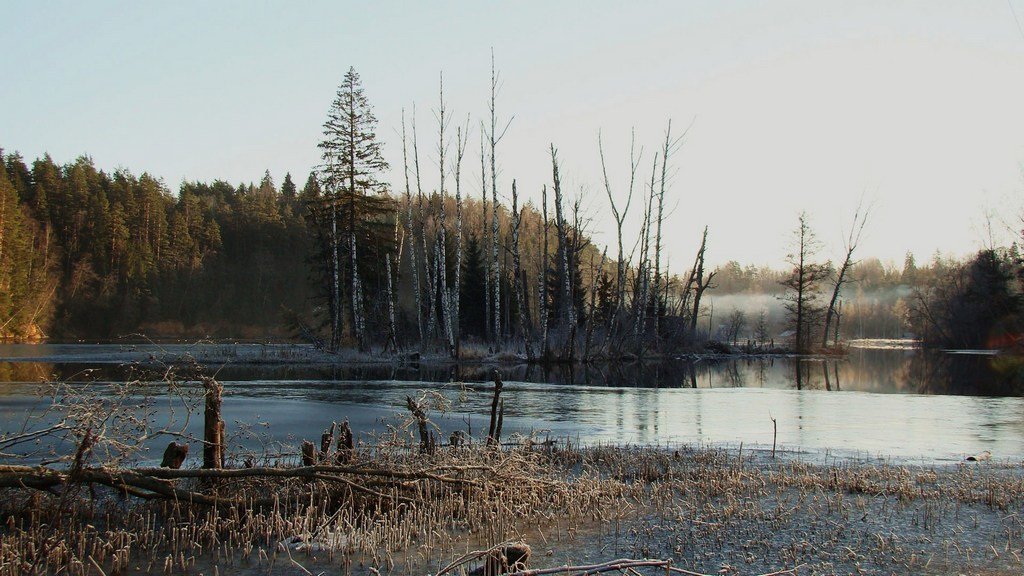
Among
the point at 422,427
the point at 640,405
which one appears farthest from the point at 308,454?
the point at 640,405

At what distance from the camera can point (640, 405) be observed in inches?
747

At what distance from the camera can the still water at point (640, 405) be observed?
41.9ft

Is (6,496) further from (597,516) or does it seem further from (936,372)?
(936,372)

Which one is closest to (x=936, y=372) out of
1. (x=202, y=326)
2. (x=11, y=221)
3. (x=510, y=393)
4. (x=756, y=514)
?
(x=510, y=393)

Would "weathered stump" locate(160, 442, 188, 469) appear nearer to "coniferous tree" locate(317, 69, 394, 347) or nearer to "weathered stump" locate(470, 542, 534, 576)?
"weathered stump" locate(470, 542, 534, 576)

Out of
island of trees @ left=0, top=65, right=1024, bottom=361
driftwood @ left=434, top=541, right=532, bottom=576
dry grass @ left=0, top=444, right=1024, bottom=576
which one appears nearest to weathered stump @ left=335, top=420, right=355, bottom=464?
dry grass @ left=0, top=444, right=1024, bottom=576

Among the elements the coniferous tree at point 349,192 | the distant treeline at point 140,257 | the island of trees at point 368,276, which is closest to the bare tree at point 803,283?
the island of trees at point 368,276

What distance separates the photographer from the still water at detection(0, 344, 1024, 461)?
503 inches

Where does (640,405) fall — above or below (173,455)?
below

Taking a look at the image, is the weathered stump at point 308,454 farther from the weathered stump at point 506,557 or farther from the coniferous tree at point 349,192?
the coniferous tree at point 349,192

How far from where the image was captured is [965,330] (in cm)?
6438

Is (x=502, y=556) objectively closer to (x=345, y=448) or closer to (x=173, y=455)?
(x=345, y=448)

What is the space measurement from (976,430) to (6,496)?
51.9 ft

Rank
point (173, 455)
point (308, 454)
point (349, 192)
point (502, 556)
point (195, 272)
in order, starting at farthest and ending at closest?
point (195, 272), point (349, 192), point (308, 454), point (173, 455), point (502, 556)
